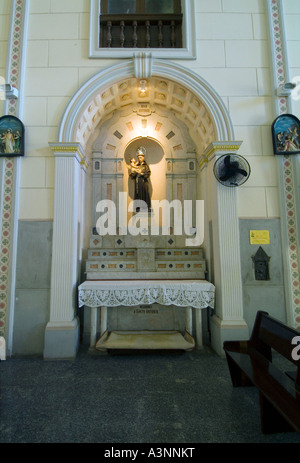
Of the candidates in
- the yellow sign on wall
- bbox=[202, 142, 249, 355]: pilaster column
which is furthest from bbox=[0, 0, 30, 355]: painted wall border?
the yellow sign on wall

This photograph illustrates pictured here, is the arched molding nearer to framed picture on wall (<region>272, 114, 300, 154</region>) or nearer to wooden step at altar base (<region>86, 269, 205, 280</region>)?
framed picture on wall (<region>272, 114, 300, 154</region>)

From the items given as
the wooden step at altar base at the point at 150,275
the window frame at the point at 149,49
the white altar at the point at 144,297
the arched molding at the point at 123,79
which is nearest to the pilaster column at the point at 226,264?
the white altar at the point at 144,297

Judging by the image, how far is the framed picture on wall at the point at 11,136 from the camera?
392 centimetres

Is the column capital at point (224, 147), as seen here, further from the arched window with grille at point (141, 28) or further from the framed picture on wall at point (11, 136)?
the framed picture on wall at point (11, 136)

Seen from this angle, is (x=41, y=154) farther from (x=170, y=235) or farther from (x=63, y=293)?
(x=170, y=235)

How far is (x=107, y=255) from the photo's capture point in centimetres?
457

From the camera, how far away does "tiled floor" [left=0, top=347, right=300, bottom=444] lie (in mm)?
2084

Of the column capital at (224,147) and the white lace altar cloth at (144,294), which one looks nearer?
the white lace altar cloth at (144,294)

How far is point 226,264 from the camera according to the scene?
12.7 ft

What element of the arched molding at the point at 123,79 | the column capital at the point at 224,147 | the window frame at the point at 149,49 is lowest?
the column capital at the point at 224,147

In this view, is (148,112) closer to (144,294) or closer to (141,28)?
(141,28)

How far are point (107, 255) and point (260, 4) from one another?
5.38 m

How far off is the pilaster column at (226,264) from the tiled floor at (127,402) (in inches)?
18.7
